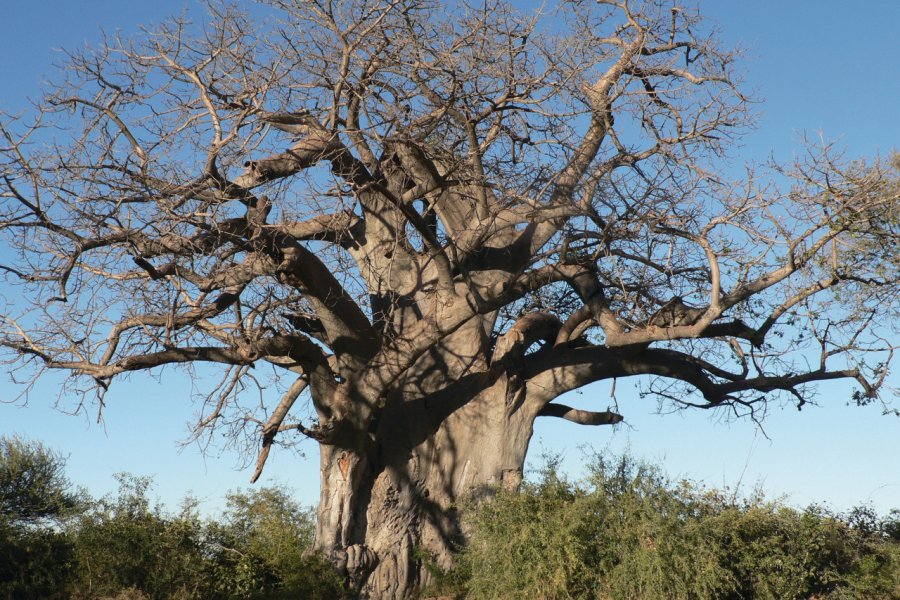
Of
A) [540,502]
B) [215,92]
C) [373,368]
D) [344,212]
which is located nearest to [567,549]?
[540,502]

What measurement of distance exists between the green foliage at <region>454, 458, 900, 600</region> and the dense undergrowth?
0.05 feet

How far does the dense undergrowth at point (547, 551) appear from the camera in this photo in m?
8.60

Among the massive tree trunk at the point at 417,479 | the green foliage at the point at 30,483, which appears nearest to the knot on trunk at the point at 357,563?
the massive tree trunk at the point at 417,479

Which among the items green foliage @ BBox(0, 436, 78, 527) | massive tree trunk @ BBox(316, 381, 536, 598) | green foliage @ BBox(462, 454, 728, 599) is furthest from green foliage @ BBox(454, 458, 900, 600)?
green foliage @ BBox(0, 436, 78, 527)

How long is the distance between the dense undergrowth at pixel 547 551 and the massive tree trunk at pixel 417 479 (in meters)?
0.42

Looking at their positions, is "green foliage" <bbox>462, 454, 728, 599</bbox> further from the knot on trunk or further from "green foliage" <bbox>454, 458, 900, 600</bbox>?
the knot on trunk

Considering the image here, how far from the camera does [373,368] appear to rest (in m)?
10.3

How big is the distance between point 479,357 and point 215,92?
15.1 ft

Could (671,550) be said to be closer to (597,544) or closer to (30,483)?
(597,544)

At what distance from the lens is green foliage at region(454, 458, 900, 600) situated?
8492mm

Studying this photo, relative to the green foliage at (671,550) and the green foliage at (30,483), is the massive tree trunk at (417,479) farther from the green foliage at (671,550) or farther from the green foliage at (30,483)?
the green foliage at (30,483)

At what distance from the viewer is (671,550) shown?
8.48 meters

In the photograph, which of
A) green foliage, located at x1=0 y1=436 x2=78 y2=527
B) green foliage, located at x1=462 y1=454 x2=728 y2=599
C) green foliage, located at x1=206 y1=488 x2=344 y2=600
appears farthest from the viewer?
green foliage, located at x1=0 y1=436 x2=78 y2=527

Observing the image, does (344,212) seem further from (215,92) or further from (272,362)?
(272,362)
